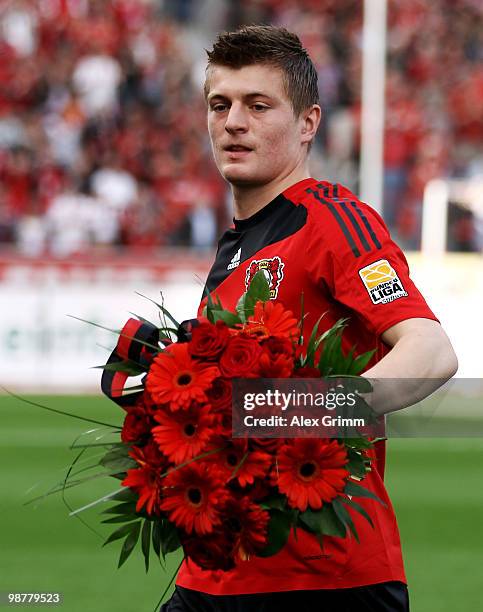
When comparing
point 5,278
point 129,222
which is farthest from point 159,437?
point 129,222

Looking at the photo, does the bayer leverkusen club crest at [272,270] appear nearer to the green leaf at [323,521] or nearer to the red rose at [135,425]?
the red rose at [135,425]

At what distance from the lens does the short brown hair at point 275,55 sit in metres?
2.82

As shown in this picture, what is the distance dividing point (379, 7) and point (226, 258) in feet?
39.1

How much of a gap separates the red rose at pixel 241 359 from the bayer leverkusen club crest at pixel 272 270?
413 mm

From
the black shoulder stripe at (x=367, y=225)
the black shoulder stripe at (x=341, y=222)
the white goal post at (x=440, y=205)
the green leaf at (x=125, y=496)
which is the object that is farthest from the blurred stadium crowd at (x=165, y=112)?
the green leaf at (x=125, y=496)

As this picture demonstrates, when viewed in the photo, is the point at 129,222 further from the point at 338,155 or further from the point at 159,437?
the point at 159,437

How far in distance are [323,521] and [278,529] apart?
82 millimetres

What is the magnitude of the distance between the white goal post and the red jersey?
12378 mm

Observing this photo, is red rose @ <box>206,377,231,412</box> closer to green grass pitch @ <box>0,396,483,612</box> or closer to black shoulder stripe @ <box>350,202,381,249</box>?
black shoulder stripe @ <box>350,202,381,249</box>

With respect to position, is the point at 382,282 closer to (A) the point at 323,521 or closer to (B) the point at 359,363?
(B) the point at 359,363

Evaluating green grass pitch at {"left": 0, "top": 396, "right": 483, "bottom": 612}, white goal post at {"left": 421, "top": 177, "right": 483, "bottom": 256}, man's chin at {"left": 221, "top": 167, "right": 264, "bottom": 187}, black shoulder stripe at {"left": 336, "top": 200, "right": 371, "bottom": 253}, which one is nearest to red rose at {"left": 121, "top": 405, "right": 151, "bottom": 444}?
black shoulder stripe at {"left": 336, "top": 200, "right": 371, "bottom": 253}

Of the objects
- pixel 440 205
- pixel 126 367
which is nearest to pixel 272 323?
pixel 126 367

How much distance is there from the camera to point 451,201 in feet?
50.1

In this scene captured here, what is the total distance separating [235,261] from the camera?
295cm
